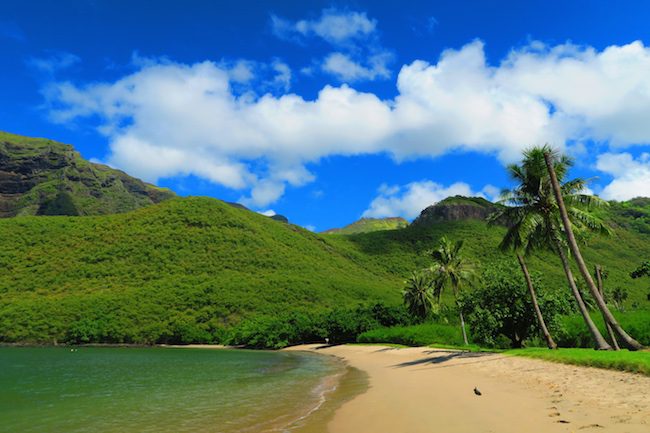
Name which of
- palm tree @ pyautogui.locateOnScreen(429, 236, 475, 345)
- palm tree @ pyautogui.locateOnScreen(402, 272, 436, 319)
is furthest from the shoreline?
palm tree @ pyautogui.locateOnScreen(402, 272, 436, 319)

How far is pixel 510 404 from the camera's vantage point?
1341 cm

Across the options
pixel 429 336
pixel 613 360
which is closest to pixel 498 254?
pixel 429 336

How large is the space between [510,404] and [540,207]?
65.9 feet

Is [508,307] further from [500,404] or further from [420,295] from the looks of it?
[420,295]

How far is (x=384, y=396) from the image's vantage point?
61.2ft

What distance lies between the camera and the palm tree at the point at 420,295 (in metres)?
70.7

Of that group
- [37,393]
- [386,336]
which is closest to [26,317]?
[386,336]

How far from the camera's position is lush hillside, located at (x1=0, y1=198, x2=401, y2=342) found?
110500 millimetres

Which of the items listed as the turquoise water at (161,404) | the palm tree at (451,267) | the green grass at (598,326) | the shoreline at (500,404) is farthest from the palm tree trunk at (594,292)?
the palm tree at (451,267)

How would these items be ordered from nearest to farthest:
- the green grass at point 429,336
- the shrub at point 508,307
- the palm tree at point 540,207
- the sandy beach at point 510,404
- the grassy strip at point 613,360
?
the sandy beach at point 510,404 < the grassy strip at point 613,360 < the palm tree at point 540,207 < the shrub at point 508,307 < the green grass at point 429,336

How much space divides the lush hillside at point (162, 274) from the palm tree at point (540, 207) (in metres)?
87.5

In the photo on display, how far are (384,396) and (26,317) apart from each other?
393 feet

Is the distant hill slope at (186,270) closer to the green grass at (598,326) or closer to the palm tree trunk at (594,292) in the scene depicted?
the green grass at (598,326)

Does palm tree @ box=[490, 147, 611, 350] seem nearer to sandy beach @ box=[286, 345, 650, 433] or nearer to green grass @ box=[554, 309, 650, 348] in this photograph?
green grass @ box=[554, 309, 650, 348]
